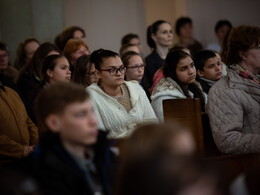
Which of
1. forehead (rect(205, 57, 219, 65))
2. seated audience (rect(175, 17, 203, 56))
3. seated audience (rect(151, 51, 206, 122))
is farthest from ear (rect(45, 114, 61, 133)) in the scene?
seated audience (rect(175, 17, 203, 56))

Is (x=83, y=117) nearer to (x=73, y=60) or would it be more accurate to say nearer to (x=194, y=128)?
(x=194, y=128)

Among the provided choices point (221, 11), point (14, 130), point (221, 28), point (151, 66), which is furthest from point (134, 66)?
point (221, 11)

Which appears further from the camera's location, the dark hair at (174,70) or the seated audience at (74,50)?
the seated audience at (74,50)

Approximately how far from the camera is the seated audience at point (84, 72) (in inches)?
170

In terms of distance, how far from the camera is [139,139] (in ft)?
4.67

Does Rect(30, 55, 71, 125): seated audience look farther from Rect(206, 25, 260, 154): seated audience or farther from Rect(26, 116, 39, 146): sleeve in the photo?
Rect(206, 25, 260, 154): seated audience

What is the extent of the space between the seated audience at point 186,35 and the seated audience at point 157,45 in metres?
1.70

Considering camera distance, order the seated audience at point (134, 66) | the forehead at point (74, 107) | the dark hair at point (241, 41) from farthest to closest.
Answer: the seated audience at point (134, 66), the dark hair at point (241, 41), the forehead at point (74, 107)

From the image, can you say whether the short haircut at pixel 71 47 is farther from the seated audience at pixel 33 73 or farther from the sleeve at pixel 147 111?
the sleeve at pixel 147 111

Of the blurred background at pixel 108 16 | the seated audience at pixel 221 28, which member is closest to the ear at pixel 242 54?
the blurred background at pixel 108 16

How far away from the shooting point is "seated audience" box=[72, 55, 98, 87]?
14.2 ft

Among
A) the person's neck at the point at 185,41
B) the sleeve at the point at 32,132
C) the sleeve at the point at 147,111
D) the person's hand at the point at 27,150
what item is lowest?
the person's hand at the point at 27,150

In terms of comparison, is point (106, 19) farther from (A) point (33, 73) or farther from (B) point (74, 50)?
(A) point (33, 73)

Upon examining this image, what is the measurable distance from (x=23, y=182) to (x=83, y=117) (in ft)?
1.90
